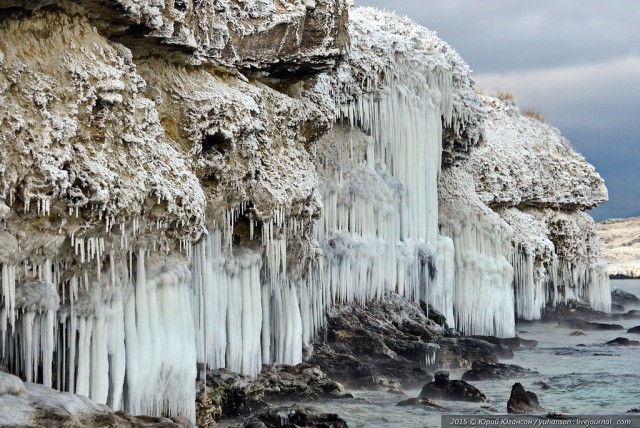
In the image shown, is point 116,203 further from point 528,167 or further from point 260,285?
point 528,167

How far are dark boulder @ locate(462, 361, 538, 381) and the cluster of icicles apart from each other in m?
1.05

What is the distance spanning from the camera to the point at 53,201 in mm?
12492

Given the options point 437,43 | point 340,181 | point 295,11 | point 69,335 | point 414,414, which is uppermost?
point 437,43

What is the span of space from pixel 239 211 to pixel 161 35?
4201mm

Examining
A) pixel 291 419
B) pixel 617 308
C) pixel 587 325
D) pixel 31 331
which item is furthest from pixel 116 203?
pixel 617 308

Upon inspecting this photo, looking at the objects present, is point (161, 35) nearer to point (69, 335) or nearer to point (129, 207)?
point (129, 207)

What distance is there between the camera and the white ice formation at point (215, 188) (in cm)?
1269

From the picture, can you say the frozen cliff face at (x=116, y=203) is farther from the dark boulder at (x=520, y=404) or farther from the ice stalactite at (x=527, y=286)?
the ice stalactite at (x=527, y=286)

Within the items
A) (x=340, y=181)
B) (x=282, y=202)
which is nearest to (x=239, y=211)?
(x=282, y=202)

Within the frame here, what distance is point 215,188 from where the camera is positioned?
699 inches

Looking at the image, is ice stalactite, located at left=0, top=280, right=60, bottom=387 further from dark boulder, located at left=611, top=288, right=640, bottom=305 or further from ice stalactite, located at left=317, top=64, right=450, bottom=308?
dark boulder, located at left=611, top=288, right=640, bottom=305

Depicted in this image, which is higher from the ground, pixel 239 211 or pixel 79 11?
pixel 79 11

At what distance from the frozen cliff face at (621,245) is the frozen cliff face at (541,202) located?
109 feet

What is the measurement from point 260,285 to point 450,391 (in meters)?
4.18
